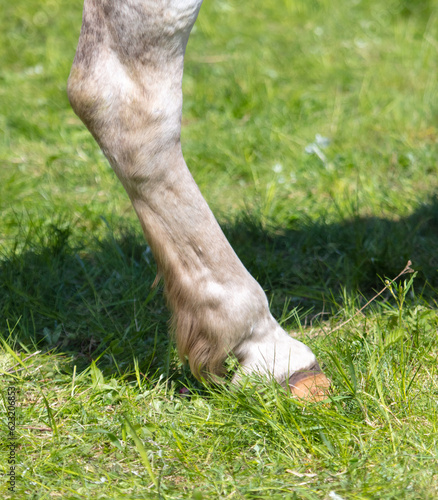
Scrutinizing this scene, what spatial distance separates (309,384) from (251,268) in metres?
0.93

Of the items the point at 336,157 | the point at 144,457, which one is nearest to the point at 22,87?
the point at 336,157

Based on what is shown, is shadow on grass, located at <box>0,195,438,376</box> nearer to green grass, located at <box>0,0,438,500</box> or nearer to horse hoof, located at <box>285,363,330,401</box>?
green grass, located at <box>0,0,438,500</box>

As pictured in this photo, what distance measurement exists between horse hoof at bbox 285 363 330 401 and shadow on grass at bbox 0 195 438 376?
1.55ft

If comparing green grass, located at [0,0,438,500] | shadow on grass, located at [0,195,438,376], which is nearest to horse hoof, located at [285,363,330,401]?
green grass, located at [0,0,438,500]

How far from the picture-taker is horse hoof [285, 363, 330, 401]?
191cm

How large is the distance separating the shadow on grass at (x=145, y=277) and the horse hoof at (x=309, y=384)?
47cm

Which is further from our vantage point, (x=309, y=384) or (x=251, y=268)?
(x=251, y=268)

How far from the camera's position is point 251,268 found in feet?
9.17

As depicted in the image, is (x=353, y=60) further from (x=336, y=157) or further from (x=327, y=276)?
(x=327, y=276)

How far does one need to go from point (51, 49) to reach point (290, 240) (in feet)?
11.2

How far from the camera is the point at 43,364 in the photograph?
2.28 m

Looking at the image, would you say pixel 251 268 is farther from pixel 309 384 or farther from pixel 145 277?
pixel 309 384

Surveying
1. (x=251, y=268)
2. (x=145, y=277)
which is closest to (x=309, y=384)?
(x=251, y=268)

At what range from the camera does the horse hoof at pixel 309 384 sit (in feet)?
6.28
